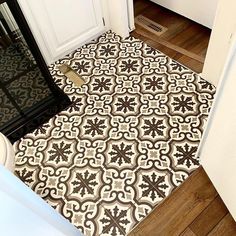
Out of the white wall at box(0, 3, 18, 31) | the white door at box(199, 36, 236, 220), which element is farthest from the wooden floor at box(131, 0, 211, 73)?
the white wall at box(0, 3, 18, 31)

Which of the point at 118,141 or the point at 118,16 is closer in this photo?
the point at 118,141

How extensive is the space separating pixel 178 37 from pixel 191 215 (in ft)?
4.89

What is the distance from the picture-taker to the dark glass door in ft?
4.31

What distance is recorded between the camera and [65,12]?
73.3 inches

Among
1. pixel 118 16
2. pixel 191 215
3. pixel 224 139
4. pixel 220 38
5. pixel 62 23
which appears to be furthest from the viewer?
pixel 118 16

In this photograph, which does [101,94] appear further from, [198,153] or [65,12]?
[198,153]

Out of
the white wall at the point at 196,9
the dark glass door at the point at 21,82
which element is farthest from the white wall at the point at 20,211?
the white wall at the point at 196,9

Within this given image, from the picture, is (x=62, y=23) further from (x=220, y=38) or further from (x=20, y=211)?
(x=20, y=211)

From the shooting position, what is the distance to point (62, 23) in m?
1.91

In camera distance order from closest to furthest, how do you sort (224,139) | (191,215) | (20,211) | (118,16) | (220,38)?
(20,211) → (224,139) → (191,215) → (220,38) → (118,16)

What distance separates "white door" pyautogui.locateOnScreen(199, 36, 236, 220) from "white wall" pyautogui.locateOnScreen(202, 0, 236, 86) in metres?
0.57

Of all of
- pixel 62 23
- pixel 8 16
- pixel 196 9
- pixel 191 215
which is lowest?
pixel 191 215

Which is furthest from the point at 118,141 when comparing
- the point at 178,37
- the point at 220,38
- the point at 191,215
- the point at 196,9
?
the point at 196,9

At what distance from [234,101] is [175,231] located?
2.41 feet
